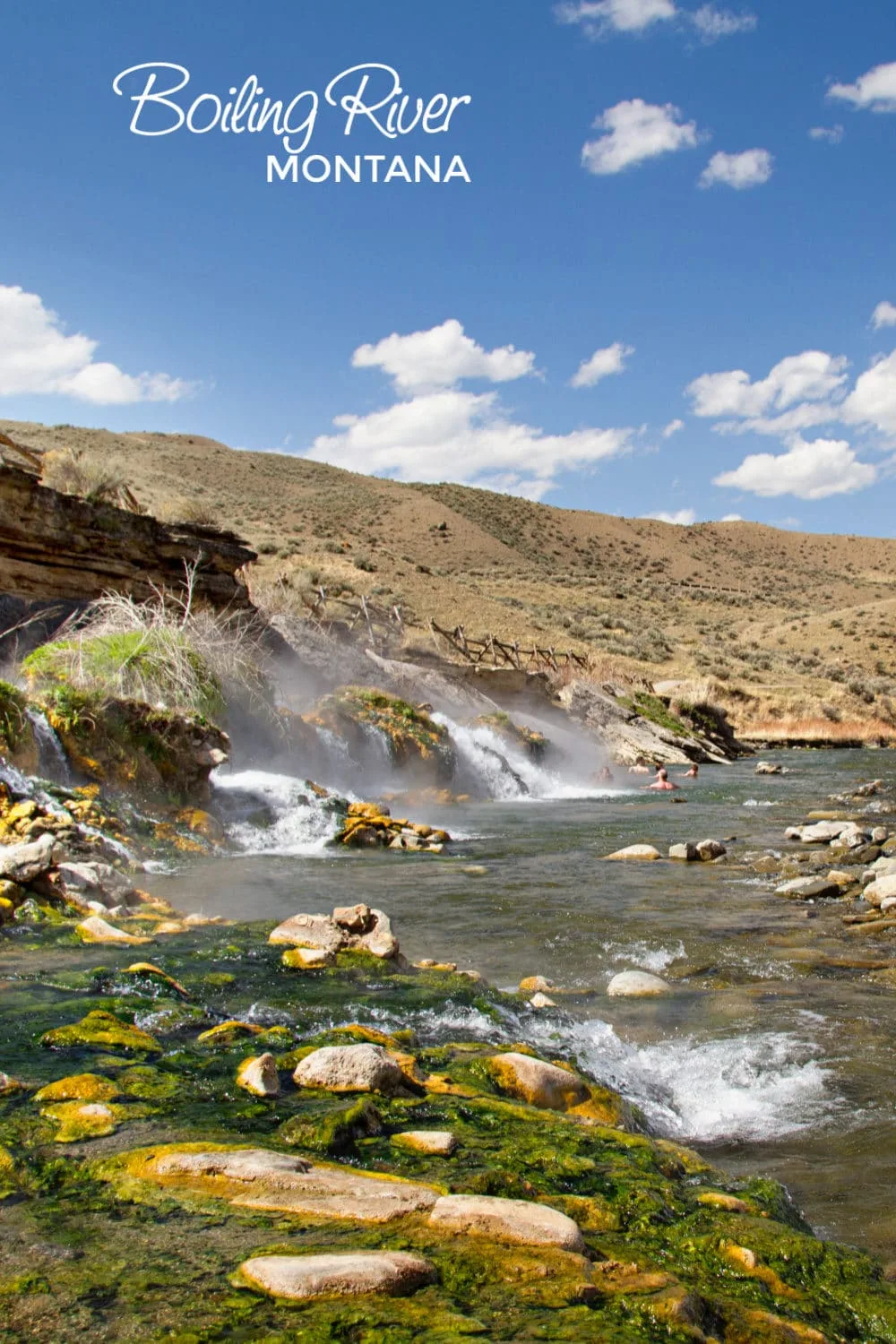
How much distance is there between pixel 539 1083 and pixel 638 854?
27.3ft

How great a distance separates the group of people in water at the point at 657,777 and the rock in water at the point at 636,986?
51.4 feet

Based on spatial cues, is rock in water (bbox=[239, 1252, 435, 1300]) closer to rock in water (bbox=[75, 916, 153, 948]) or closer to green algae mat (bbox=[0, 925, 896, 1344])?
green algae mat (bbox=[0, 925, 896, 1344])

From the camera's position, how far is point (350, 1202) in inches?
106

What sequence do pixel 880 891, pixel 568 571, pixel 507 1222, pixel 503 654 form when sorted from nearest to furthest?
pixel 507 1222 → pixel 880 891 → pixel 503 654 → pixel 568 571

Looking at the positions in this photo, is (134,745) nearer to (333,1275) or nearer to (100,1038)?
(100,1038)

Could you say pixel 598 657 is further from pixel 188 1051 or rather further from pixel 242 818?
pixel 188 1051

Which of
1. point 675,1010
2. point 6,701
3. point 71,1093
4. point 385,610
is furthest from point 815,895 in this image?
point 385,610

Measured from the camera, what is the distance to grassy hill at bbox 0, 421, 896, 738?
41.9 meters

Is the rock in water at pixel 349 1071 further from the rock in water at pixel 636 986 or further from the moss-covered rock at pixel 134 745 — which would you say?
the moss-covered rock at pixel 134 745

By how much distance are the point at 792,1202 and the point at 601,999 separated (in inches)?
105

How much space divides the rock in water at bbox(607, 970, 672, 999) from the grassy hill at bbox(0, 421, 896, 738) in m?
19.9

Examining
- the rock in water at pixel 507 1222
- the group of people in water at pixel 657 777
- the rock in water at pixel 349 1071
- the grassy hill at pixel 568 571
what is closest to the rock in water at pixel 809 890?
the rock in water at pixel 349 1071

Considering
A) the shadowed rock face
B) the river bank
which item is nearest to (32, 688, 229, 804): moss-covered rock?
the river bank

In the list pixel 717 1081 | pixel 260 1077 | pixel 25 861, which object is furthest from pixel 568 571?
pixel 260 1077
